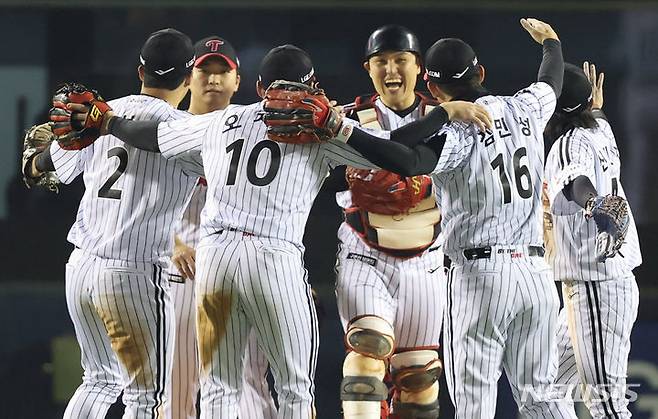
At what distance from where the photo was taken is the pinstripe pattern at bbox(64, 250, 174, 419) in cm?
461

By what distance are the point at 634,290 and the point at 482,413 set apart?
1.02 m

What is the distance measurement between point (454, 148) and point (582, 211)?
96 centimetres

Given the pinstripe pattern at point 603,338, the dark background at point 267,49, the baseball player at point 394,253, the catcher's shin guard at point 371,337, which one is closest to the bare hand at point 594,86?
the baseball player at point 394,253

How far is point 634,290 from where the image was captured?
17.1ft

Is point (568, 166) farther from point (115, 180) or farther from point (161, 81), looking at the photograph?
point (115, 180)

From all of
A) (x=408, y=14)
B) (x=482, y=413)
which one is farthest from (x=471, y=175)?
(x=408, y=14)

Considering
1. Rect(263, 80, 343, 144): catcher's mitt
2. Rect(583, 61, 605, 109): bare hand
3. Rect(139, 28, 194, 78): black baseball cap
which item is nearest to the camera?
Rect(263, 80, 343, 144): catcher's mitt

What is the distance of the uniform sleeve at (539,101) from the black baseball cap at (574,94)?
1.47ft

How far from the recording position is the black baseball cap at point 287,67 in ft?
15.0

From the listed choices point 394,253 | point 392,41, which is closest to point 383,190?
point 394,253

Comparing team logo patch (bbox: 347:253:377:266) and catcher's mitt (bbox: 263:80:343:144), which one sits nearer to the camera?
catcher's mitt (bbox: 263:80:343:144)

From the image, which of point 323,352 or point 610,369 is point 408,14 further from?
point 610,369

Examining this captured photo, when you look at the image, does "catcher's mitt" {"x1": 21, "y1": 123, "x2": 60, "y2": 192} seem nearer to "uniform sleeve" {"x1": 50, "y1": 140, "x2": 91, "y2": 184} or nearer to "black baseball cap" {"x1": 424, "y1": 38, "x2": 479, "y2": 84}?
"uniform sleeve" {"x1": 50, "y1": 140, "x2": 91, "y2": 184}

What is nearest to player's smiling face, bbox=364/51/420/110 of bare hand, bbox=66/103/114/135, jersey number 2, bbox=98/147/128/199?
jersey number 2, bbox=98/147/128/199
